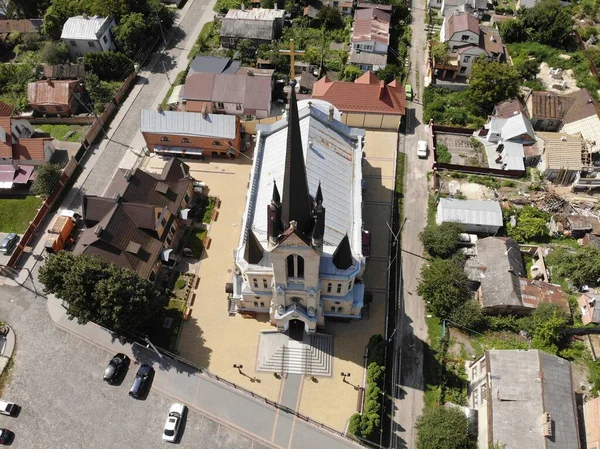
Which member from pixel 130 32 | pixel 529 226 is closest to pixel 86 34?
→ pixel 130 32

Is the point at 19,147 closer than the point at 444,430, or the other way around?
the point at 444,430

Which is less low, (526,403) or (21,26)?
(21,26)

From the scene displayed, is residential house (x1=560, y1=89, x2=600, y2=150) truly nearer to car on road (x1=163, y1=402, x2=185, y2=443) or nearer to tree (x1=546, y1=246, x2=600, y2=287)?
tree (x1=546, y1=246, x2=600, y2=287)

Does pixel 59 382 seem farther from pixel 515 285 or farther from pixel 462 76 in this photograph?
pixel 462 76

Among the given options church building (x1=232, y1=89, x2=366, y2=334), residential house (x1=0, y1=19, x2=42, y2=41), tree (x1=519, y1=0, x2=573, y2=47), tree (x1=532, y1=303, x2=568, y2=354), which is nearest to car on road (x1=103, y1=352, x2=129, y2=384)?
church building (x1=232, y1=89, x2=366, y2=334)

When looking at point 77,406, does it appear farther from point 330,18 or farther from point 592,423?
point 330,18

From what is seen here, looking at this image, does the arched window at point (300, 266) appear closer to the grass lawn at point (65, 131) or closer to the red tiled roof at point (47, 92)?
the grass lawn at point (65, 131)

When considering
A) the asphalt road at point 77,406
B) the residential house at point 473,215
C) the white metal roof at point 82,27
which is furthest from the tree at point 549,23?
the asphalt road at point 77,406
